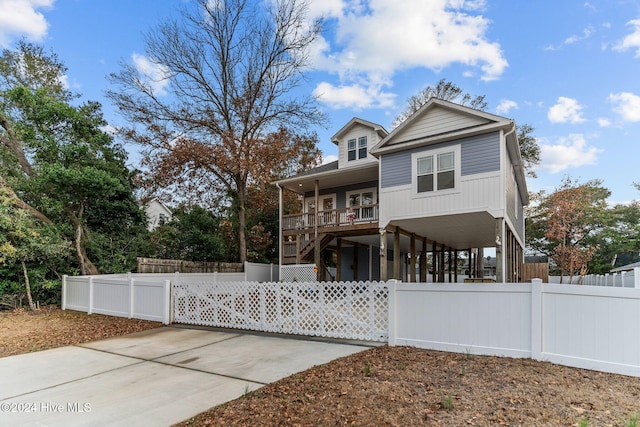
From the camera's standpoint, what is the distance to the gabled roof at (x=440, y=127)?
34.0ft

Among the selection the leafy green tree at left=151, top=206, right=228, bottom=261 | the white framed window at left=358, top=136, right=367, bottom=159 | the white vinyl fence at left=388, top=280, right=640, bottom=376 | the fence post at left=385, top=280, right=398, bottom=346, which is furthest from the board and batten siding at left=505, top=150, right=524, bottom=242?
the leafy green tree at left=151, top=206, right=228, bottom=261

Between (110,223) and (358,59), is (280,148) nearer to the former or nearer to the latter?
(358,59)

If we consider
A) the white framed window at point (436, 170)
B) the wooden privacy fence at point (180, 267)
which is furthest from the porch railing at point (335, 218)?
the wooden privacy fence at point (180, 267)

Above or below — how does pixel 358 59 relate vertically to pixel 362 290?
above

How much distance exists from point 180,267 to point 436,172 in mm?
11065

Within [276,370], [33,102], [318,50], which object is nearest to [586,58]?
[318,50]

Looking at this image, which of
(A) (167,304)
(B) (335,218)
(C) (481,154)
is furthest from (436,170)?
(A) (167,304)

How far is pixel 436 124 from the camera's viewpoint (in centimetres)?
1165

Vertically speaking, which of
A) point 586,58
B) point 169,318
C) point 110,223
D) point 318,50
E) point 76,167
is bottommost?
point 169,318

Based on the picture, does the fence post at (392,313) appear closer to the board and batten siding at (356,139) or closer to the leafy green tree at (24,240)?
the board and batten siding at (356,139)

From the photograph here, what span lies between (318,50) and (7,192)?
1568 centimetres

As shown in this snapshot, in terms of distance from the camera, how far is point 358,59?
59.4 ft

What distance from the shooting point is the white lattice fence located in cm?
693

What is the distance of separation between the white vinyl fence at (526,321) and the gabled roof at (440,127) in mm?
6250
